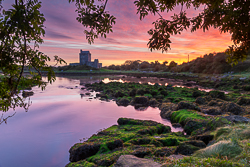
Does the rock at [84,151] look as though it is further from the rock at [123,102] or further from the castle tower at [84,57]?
the castle tower at [84,57]

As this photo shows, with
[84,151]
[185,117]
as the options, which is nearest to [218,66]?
[185,117]

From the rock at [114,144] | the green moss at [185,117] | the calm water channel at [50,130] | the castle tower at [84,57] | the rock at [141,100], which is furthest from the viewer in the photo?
the castle tower at [84,57]

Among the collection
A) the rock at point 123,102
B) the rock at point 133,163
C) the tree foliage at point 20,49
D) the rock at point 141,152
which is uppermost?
the tree foliage at point 20,49

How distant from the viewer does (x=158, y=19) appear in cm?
634

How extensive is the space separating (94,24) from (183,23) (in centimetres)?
358

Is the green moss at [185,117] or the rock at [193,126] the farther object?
the green moss at [185,117]

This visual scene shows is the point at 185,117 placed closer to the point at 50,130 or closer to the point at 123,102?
the point at 123,102

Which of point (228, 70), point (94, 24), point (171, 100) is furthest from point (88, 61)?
point (94, 24)

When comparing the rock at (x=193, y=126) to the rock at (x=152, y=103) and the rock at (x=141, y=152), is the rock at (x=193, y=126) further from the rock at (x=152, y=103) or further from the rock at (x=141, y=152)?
the rock at (x=152, y=103)

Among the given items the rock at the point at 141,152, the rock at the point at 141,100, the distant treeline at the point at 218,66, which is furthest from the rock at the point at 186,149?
the distant treeline at the point at 218,66

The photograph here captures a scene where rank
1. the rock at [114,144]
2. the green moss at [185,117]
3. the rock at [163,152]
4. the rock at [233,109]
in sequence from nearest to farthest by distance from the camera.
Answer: the rock at [163,152] → the rock at [114,144] → the green moss at [185,117] → the rock at [233,109]

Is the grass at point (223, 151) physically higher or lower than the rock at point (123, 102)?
higher

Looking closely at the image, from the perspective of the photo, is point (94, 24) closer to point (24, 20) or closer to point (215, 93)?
point (24, 20)

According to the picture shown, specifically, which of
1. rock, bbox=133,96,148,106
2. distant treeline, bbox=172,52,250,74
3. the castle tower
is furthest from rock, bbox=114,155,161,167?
the castle tower
